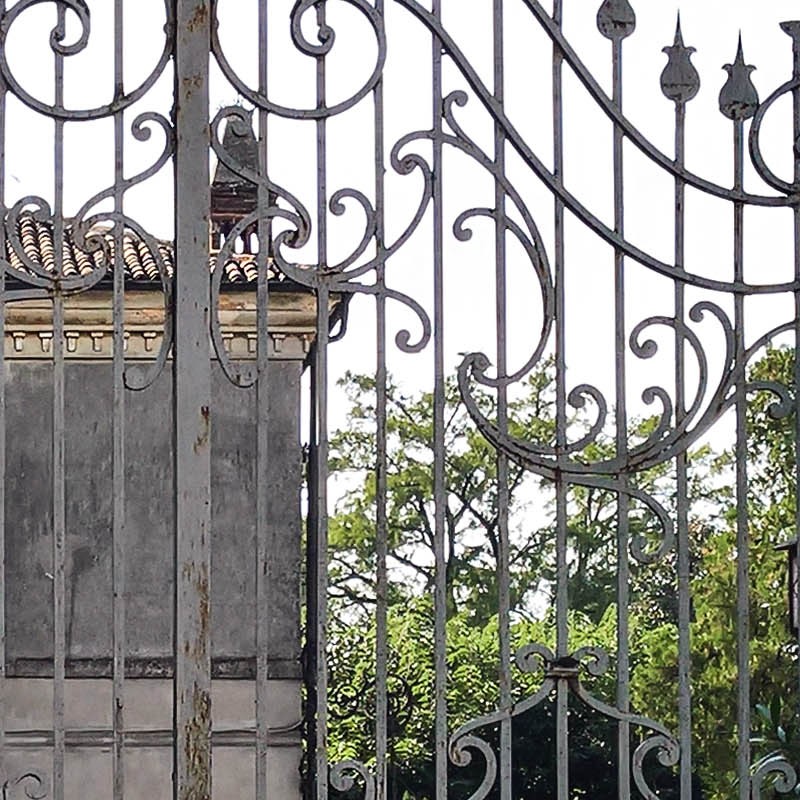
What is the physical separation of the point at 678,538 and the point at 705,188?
63 cm

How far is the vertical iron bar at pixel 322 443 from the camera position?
3340mm

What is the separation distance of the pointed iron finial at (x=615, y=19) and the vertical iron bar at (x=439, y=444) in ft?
0.96

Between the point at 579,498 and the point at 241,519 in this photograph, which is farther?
the point at 579,498

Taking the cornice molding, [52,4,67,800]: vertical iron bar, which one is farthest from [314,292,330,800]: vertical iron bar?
the cornice molding

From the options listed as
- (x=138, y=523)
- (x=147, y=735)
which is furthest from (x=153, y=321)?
(x=147, y=735)

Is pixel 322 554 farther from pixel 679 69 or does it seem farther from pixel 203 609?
pixel 679 69

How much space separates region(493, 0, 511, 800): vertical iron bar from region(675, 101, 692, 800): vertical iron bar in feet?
0.96

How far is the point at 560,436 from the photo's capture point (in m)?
3.47

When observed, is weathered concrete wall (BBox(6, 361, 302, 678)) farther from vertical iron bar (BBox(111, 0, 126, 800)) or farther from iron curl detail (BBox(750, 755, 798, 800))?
iron curl detail (BBox(750, 755, 798, 800))

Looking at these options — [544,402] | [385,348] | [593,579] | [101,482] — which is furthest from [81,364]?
[385,348]

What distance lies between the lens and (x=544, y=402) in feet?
37.1

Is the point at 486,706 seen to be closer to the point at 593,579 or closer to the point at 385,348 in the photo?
the point at 593,579

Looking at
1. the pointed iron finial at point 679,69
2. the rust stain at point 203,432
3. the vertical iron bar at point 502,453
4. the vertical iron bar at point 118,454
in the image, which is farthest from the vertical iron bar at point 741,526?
the vertical iron bar at point 118,454

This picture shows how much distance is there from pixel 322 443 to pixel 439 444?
0.20 meters
